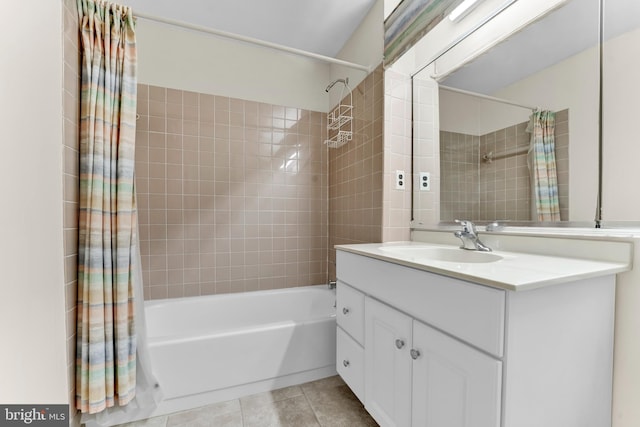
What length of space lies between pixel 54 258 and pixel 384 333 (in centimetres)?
132

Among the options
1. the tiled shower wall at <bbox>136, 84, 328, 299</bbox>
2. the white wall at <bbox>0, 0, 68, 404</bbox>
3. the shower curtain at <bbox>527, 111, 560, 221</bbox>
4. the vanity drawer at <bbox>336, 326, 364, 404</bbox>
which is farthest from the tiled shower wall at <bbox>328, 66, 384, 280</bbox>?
the white wall at <bbox>0, 0, 68, 404</bbox>

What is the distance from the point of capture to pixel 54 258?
1005 mm

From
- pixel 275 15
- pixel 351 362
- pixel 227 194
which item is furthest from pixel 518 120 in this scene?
pixel 227 194

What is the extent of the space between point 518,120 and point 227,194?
6.16ft

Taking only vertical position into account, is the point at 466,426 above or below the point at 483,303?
below

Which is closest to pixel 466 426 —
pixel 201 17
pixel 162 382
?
pixel 162 382

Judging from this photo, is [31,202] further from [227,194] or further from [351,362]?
[351,362]

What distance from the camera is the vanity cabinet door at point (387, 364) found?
94cm

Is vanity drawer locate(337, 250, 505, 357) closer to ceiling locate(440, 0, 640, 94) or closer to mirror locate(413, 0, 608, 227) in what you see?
mirror locate(413, 0, 608, 227)

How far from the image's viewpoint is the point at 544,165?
3.41 feet

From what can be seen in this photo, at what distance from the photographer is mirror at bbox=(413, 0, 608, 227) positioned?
919 mm

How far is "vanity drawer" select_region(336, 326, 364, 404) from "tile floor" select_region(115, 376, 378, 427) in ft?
0.55

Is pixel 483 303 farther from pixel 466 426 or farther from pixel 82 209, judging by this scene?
pixel 82 209

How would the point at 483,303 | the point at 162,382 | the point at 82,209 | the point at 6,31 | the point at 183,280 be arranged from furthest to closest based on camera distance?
the point at 183,280 → the point at 162,382 → the point at 82,209 → the point at 6,31 → the point at 483,303
